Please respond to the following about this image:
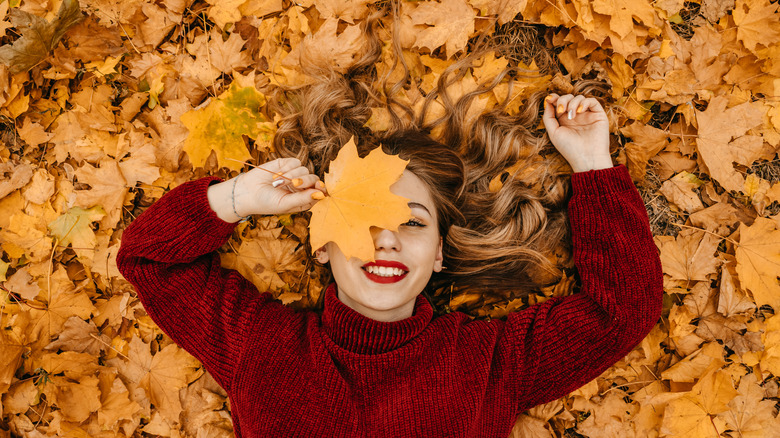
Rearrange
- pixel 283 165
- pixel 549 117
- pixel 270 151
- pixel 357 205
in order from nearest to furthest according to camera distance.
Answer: pixel 357 205 < pixel 283 165 < pixel 549 117 < pixel 270 151

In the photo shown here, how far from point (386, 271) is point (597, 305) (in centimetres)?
99

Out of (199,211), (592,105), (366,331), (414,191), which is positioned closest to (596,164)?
(592,105)

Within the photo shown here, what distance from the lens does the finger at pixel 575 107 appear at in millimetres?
2447

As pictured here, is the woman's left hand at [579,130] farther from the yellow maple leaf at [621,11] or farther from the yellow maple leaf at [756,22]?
the yellow maple leaf at [756,22]

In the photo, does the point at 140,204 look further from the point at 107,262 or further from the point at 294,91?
the point at 294,91

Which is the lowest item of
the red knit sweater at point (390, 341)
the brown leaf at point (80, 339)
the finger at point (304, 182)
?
the brown leaf at point (80, 339)

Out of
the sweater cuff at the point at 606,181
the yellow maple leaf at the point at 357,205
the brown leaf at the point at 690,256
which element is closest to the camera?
the yellow maple leaf at the point at 357,205

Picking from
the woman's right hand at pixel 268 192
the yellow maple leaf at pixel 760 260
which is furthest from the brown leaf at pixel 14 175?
the yellow maple leaf at pixel 760 260

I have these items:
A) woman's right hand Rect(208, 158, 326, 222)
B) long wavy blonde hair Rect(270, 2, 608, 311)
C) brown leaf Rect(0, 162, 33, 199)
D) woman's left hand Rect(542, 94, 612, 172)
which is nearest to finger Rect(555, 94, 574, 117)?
woman's left hand Rect(542, 94, 612, 172)

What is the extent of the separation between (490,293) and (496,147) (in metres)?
0.76

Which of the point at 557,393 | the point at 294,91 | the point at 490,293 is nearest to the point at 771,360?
the point at 557,393

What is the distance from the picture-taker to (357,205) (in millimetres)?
1989

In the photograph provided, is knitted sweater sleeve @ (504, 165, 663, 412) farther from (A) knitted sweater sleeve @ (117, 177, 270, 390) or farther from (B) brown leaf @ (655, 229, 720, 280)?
(A) knitted sweater sleeve @ (117, 177, 270, 390)

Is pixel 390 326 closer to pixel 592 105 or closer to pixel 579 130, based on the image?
pixel 579 130
